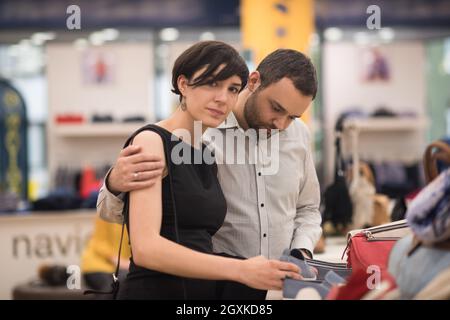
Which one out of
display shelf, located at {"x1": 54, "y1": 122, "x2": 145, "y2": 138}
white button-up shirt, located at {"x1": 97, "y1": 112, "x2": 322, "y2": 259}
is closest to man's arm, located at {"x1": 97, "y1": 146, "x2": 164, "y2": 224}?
white button-up shirt, located at {"x1": 97, "y1": 112, "x2": 322, "y2": 259}

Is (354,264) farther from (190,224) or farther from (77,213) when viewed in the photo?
(77,213)

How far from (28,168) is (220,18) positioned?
2.98 m

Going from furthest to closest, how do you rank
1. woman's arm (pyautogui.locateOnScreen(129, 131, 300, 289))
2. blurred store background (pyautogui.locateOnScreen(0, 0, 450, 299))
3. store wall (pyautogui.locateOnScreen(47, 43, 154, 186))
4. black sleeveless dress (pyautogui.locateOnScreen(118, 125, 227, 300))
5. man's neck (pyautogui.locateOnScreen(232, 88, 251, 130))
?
1. store wall (pyautogui.locateOnScreen(47, 43, 154, 186))
2. blurred store background (pyautogui.locateOnScreen(0, 0, 450, 299))
3. man's neck (pyautogui.locateOnScreen(232, 88, 251, 130))
4. black sleeveless dress (pyautogui.locateOnScreen(118, 125, 227, 300))
5. woman's arm (pyautogui.locateOnScreen(129, 131, 300, 289))

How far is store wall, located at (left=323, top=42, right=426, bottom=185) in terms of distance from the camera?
9.66m

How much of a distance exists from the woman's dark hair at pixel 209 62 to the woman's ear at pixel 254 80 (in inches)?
8.9

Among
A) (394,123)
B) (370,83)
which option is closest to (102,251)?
(394,123)

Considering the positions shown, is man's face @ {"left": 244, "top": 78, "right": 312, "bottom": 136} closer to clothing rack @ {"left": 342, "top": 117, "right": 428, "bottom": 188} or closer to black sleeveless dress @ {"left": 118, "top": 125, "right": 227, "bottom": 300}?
black sleeveless dress @ {"left": 118, "top": 125, "right": 227, "bottom": 300}

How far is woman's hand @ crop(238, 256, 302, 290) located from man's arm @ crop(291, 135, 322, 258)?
1.94 ft

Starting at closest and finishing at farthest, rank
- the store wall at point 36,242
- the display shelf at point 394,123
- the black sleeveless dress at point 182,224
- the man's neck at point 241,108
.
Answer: the black sleeveless dress at point 182,224, the man's neck at point 241,108, the store wall at point 36,242, the display shelf at point 394,123

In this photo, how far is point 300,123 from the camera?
7.83 ft

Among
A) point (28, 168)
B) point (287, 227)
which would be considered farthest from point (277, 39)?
point (287, 227)

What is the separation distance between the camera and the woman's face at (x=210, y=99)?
69.4 inches

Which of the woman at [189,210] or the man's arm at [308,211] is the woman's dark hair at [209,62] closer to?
the woman at [189,210]

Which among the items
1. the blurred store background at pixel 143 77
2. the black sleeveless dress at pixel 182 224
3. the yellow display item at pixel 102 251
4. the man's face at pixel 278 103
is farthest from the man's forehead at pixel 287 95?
the blurred store background at pixel 143 77
